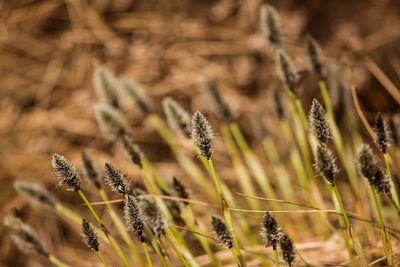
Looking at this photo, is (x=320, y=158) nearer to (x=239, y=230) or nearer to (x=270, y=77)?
(x=239, y=230)

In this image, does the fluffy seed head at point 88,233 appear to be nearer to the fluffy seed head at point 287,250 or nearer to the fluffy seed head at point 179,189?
the fluffy seed head at point 179,189

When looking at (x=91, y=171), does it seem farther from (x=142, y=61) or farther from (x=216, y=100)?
(x=142, y=61)

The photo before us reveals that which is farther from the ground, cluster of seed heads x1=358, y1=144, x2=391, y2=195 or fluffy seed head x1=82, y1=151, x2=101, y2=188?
fluffy seed head x1=82, y1=151, x2=101, y2=188

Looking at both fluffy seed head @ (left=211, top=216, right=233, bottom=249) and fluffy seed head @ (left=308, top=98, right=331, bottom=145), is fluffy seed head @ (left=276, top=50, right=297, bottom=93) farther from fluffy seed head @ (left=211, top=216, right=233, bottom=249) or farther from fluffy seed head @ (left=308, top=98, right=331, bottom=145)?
fluffy seed head @ (left=211, top=216, right=233, bottom=249)

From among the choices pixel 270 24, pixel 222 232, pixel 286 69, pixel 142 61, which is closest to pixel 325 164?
pixel 222 232

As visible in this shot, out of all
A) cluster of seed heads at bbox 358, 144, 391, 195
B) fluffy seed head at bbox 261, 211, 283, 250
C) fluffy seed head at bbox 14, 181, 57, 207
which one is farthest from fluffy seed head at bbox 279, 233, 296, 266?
fluffy seed head at bbox 14, 181, 57, 207

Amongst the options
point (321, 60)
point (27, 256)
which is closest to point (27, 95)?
point (27, 256)

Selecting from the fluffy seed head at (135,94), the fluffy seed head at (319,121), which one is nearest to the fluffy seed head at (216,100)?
the fluffy seed head at (135,94)
